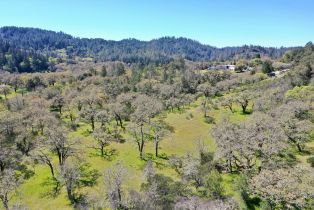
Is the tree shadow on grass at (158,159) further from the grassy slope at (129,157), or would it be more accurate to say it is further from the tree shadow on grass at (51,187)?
the tree shadow on grass at (51,187)

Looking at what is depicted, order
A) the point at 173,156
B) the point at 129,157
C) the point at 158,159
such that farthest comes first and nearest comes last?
the point at 129,157 < the point at 158,159 < the point at 173,156

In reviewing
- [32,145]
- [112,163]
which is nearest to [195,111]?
[112,163]

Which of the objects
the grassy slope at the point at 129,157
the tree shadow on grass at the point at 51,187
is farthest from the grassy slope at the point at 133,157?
the tree shadow on grass at the point at 51,187

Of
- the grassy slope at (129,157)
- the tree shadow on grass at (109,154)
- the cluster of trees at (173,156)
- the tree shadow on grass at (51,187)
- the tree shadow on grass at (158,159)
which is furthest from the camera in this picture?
the tree shadow on grass at (109,154)

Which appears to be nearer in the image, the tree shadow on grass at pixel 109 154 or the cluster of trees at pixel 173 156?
the cluster of trees at pixel 173 156

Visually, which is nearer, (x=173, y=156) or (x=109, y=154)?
(x=173, y=156)

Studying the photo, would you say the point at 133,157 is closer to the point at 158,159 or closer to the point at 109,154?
the point at 158,159

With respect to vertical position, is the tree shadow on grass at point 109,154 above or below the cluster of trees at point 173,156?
below

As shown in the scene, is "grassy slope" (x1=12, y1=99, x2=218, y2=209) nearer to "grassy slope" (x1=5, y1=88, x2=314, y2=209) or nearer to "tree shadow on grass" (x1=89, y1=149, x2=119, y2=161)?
"grassy slope" (x1=5, y1=88, x2=314, y2=209)

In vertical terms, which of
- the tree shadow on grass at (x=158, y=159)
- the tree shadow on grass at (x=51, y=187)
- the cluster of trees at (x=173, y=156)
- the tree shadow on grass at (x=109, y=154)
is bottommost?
the tree shadow on grass at (x=51, y=187)

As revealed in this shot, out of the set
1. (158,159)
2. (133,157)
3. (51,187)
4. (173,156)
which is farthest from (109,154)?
(51,187)

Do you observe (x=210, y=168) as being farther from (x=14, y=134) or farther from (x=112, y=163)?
(x=14, y=134)
